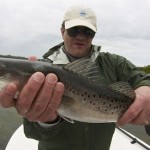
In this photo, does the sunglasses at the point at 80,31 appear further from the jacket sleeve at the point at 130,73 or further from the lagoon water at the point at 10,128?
the lagoon water at the point at 10,128

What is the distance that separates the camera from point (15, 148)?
6.77 m

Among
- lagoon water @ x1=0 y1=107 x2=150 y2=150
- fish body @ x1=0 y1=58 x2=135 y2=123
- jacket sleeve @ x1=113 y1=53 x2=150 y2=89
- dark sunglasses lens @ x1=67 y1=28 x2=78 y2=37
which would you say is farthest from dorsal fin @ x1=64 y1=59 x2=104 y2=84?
lagoon water @ x1=0 y1=107 x2=150 y2=150

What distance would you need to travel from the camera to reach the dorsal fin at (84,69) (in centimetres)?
359

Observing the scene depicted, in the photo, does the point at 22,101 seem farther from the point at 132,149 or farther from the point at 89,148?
the point at 132,149

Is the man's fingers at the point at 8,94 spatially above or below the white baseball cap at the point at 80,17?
below

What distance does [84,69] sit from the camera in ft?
12.0

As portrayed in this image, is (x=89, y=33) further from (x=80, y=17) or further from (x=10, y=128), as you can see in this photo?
(x=10, y=128)

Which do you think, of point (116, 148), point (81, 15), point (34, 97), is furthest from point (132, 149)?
point (34, 97)

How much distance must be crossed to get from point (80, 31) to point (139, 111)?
173cm

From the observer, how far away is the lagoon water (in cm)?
963

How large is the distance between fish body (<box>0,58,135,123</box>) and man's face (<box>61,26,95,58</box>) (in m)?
1.19

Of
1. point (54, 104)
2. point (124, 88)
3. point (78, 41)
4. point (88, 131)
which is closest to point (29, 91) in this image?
point (54, 104)

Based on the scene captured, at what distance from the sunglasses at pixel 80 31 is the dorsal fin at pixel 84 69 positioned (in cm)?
129

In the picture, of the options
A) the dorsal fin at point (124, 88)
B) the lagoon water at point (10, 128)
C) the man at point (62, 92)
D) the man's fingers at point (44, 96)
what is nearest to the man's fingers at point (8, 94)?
the man at point (62, 92)
